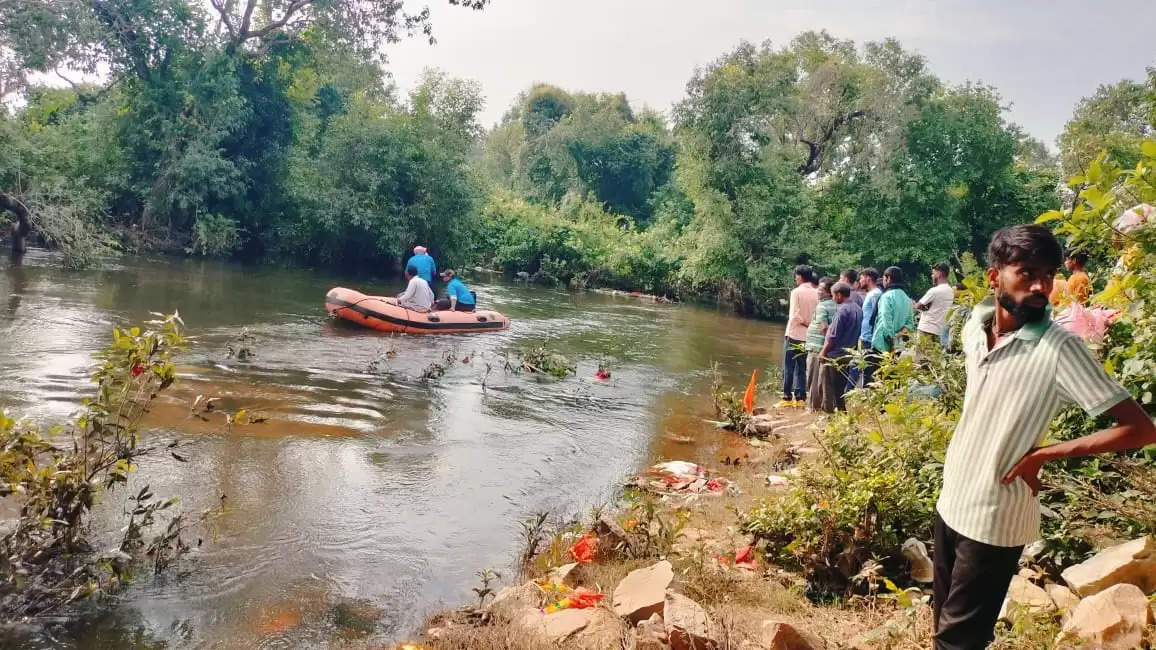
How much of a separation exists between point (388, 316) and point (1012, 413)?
41.3ft

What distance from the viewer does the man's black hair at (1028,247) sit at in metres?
2.37

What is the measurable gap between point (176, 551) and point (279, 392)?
4.64 meters

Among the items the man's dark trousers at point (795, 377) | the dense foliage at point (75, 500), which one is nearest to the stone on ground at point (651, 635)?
the dense foliage at point (75, 500)

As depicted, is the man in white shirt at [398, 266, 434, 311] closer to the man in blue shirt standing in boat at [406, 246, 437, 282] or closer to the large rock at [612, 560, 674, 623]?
the man in blue shirt standing in boat at [406, 246, 437, 282]

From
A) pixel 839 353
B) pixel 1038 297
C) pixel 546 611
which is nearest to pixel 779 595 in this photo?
pixel 546 611

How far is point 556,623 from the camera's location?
12.5 ft

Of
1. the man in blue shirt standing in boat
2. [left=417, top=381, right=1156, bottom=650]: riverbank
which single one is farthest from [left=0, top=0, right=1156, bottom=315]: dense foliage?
[left=417, top=381, right=1156, bottom=650]: riverbank

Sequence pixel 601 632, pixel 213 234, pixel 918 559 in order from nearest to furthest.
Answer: pixel 601 632, pixel 918 559, pixel 213 234

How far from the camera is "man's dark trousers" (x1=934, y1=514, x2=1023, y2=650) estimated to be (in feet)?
7.87

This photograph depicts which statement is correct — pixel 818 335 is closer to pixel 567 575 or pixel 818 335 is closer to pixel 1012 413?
pixel 567 575

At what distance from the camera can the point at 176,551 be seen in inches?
190

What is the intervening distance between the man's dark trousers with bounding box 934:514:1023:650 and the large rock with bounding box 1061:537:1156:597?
100 centimetres

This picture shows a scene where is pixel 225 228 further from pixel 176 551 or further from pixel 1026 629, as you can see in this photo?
pixel 1026 629

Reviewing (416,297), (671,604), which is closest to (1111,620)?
(671,604)
